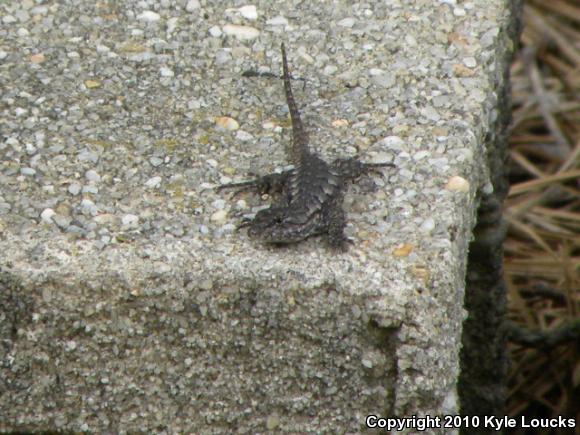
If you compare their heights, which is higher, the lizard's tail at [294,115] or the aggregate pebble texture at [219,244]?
the lizard's tail at [294,115]

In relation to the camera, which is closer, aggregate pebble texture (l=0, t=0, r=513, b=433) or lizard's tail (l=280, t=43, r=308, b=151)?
aggregate pebble texture (l=0, t=0, r=513, b=433)

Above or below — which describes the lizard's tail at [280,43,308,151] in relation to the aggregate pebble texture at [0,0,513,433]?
above

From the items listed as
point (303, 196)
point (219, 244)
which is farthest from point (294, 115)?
point (219, 244)

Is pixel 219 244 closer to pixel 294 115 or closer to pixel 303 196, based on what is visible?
pixel 303 196

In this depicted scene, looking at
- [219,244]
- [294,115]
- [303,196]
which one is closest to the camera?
[219,244]
